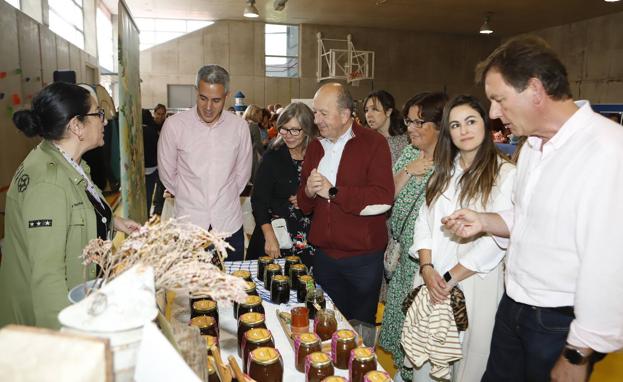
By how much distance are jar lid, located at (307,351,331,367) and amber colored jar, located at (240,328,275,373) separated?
14 cm

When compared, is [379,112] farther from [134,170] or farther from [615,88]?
[615,88]

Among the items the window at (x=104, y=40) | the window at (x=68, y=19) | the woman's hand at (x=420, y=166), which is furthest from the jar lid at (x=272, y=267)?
the window at (x=104, y=40)

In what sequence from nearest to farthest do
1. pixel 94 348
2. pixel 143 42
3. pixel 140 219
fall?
pixel 94 348, pixel 140 219, pixel 143 42

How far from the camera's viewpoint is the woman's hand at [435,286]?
1.93m

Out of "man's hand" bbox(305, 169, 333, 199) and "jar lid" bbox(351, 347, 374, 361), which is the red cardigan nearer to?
"man's hand" bbox(305, 169, 333, 199)

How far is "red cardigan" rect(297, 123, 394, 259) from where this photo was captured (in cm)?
234

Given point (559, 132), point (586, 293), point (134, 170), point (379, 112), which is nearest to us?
point (586, 293)

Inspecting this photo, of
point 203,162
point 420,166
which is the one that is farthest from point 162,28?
point 420,166

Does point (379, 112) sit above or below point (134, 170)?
above

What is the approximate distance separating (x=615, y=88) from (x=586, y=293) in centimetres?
1417

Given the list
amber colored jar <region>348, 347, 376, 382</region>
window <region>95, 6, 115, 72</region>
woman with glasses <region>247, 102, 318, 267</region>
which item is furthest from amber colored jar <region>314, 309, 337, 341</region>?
window <region>95, 6, 115, 72</region>

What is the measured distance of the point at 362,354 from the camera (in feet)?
4.21

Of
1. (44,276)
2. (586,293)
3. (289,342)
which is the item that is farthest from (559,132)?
(44,276)

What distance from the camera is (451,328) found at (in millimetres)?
1894
